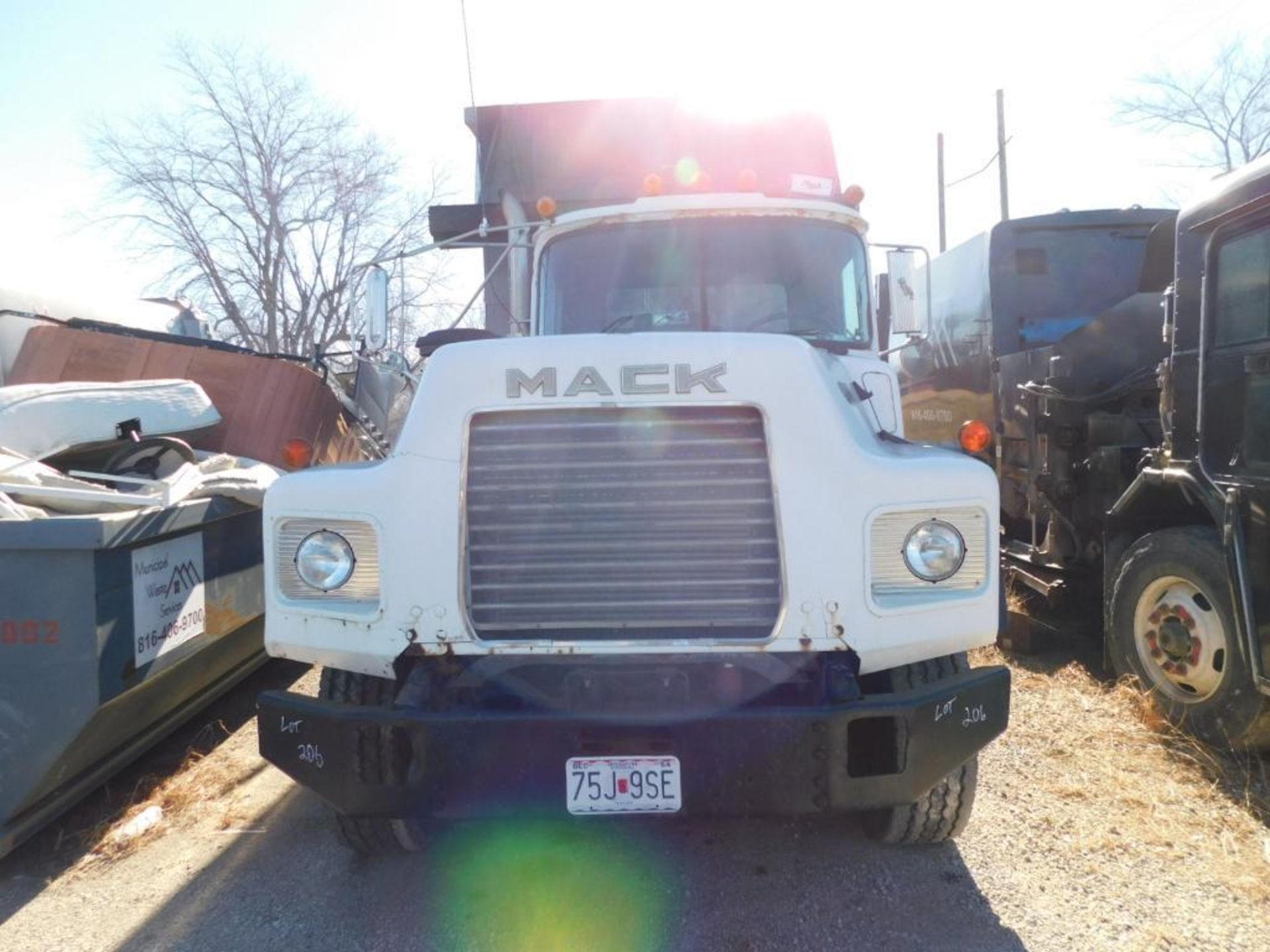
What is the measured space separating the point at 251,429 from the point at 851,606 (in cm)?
401

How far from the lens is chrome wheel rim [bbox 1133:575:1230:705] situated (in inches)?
155

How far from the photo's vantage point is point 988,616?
2.65 metres

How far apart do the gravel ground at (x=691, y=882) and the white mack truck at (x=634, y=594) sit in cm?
53

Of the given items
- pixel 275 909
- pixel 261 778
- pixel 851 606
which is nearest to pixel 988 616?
pixel 851 606

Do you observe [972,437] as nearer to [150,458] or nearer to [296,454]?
[296,454]

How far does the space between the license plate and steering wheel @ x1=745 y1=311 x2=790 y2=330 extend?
81.7 inches

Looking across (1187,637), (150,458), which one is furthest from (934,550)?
(150,458)

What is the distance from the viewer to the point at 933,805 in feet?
9.82

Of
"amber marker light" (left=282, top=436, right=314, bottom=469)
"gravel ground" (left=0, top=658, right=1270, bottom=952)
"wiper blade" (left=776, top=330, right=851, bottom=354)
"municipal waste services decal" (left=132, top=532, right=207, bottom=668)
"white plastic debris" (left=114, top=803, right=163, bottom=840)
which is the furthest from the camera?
"amber marker light" (left=282, top=436, right=314, bottom=469)

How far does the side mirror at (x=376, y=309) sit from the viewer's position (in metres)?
4.15

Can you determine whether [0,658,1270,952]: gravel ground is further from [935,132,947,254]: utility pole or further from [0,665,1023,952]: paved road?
[935,132,947,254]: utility pole

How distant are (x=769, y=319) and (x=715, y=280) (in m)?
Answer: 0.32

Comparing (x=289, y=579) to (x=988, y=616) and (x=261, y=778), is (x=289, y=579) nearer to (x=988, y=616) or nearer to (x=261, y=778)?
(x=261, y=778)

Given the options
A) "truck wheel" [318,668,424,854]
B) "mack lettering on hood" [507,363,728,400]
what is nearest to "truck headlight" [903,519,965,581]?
"mack lettering on hood" [507,363,728,400]
